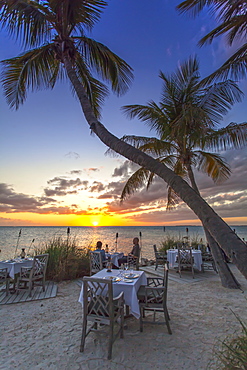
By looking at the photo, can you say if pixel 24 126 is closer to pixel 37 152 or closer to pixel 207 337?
pixel 37 152

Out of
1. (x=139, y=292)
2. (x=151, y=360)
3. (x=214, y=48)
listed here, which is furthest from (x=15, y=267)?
(x=214, y=48)

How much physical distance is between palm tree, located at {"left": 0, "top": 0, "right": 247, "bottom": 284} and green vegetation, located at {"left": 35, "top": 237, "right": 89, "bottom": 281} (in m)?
5.17

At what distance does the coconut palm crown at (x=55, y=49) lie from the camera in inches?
167

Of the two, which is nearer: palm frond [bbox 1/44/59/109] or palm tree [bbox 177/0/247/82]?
palm tree [bbox 177/0/247/82]

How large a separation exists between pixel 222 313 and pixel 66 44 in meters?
6.93

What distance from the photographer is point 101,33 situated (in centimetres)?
566

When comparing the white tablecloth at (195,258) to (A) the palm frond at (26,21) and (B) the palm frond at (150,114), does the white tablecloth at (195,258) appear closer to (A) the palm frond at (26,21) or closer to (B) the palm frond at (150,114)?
(B) the palm frond at (150,114)

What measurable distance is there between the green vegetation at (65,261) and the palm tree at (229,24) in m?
6.96

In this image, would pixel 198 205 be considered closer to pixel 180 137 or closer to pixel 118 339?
pixel 118 339

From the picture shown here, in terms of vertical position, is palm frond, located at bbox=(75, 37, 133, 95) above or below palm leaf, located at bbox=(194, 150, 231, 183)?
above

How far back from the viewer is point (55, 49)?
460 cm

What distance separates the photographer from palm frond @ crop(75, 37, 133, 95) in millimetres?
5187

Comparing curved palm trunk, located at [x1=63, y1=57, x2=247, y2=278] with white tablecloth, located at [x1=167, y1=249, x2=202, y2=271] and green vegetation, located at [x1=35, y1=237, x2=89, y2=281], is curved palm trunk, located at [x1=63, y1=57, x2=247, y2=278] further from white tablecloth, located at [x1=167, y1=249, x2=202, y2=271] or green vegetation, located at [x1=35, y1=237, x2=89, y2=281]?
white tablecloth, located at [x1=167, y1=249, x2=202, y2=271]

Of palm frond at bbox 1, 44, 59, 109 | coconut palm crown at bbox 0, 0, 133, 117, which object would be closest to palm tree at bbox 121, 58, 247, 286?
coconut palm crown at bbox 0, 0, 133, 117
